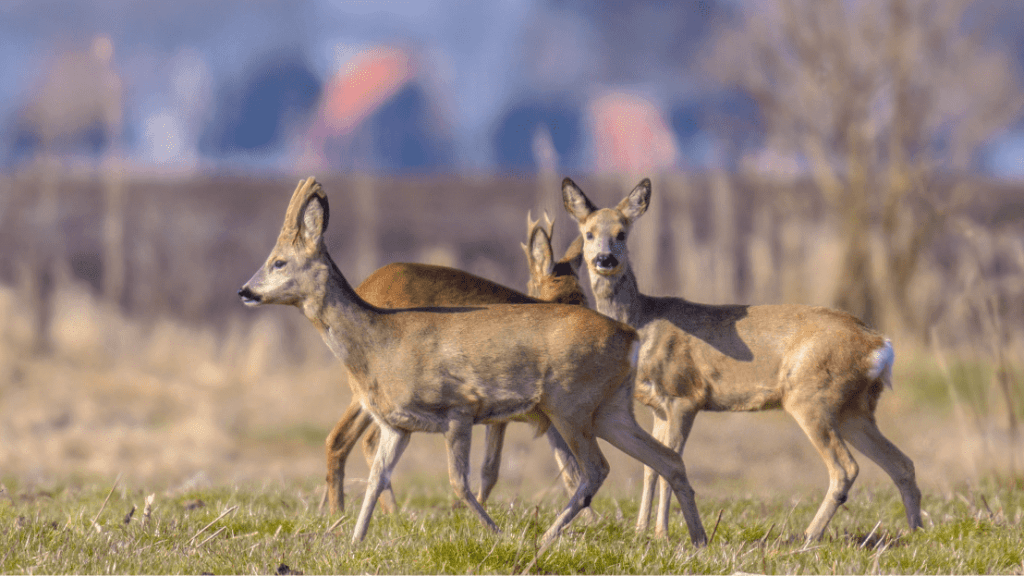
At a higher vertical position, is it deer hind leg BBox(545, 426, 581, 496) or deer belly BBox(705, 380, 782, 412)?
deer belly BBox(705, 380, 782, 412)

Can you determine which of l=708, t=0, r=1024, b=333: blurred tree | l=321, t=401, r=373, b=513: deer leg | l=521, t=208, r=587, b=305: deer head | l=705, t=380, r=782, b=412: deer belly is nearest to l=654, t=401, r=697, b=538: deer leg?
l=705, t=380, r=782, b=412: deer belly

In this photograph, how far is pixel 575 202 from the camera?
21.5ft

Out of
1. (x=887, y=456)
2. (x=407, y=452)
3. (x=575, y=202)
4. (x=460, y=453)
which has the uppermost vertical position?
(x=575, y=202)

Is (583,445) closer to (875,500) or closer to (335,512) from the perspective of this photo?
(335,512)

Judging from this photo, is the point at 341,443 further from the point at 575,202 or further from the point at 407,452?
the point at 407,452

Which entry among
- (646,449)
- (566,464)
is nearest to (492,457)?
(566,464)

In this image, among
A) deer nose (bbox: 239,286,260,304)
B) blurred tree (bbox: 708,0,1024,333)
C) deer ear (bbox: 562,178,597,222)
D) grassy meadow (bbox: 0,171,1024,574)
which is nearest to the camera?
grassy meadow (bbox: 0,171,1024,574)

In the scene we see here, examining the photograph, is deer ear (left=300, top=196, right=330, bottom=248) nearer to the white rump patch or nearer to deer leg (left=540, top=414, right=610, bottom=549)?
deer leg (left=540, top=414, right=610, bottom=549)

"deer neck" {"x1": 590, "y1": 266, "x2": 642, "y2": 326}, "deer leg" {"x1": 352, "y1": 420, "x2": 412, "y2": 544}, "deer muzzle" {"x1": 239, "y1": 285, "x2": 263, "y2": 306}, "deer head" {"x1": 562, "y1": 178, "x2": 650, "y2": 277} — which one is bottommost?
"deer leg" {"x1": 352, "y1": 420, "x2": 412, "y2": 544}

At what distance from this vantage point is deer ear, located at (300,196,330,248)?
511 centimetres

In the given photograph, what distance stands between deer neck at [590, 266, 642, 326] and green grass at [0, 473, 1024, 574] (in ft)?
3.88

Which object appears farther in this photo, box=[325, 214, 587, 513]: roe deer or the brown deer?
box=[325, 214, 587, 513]: roe deer

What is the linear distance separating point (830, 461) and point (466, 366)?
2.21 metres

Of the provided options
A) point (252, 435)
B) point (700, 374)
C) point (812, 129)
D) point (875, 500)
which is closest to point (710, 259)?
point (812, 129)
